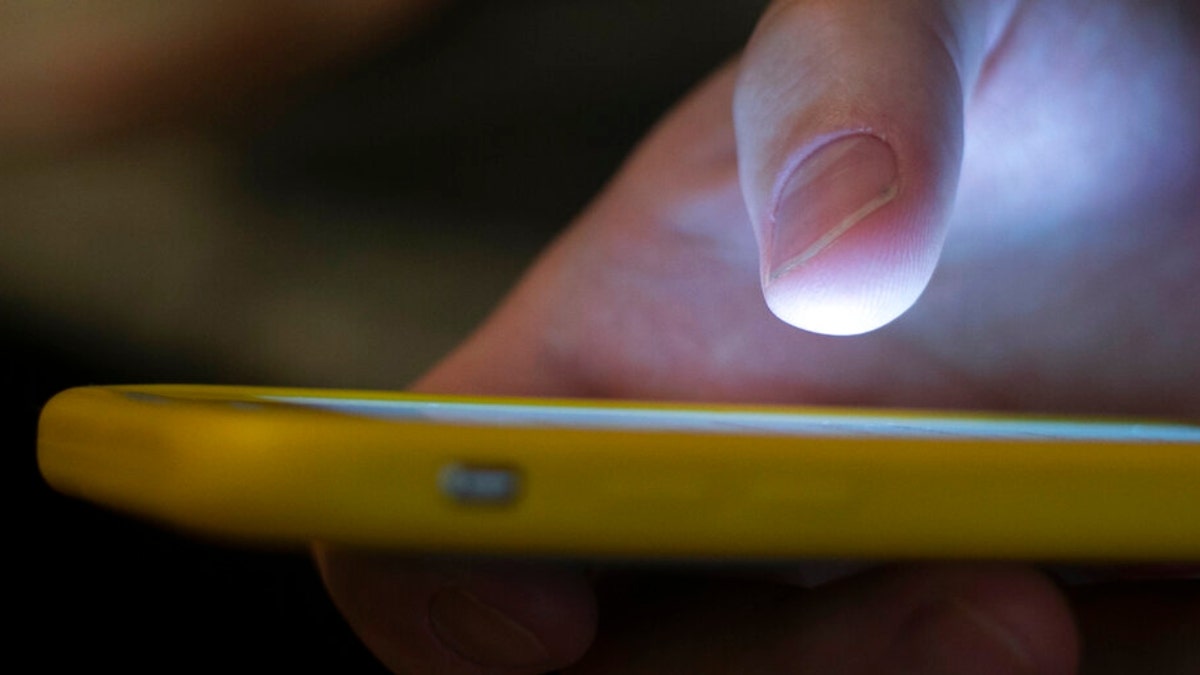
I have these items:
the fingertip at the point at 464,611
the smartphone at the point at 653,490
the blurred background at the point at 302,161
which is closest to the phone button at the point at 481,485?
the smartphone at the point at 653,490

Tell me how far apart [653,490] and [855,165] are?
9.9 inches

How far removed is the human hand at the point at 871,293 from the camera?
0.52 meters

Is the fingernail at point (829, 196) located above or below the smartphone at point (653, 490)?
above

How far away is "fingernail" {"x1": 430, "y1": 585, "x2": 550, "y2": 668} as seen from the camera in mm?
535

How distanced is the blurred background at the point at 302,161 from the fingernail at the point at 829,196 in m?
0.78

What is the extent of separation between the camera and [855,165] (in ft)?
1.70

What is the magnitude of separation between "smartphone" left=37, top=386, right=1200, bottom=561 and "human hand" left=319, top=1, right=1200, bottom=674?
0.46 feet

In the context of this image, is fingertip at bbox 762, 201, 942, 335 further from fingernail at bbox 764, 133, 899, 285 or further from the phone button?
the phone button

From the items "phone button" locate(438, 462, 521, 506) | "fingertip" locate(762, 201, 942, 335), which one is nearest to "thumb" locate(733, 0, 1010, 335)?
"fingertip" locate(762, 201, 942, 335)

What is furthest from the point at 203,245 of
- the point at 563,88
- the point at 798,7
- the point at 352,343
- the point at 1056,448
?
the point at 1056,448

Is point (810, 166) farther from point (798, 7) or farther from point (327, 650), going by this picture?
point (327, 650)

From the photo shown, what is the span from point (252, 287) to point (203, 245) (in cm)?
7

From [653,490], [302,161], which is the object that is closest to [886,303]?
[653,490]

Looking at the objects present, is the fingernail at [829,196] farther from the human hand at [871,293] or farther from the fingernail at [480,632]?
the fingernail at [480,632]
